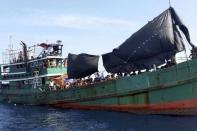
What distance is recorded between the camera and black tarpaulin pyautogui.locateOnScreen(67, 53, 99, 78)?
114 ft

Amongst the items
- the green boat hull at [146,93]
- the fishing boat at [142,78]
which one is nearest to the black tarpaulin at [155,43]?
the fishing boat at [142,78]

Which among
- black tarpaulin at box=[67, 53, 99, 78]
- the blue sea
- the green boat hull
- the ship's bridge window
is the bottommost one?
the blue sea

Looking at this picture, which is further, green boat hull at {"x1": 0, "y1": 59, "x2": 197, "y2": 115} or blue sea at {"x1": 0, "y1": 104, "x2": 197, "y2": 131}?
green boat hull at {"x1": 0, "y1": 59, "x2": 197, "y2": 115}

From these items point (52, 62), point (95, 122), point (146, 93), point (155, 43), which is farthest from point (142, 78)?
point (52, 62)

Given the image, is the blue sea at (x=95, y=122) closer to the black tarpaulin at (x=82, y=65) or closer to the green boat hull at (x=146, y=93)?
the green boat hull at (x=146, y=93)

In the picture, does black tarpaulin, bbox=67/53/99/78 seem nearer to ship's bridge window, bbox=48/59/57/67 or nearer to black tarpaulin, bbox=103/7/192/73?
black tarpaulin, bbox=103/7/192/73

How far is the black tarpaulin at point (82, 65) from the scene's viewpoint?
114ft

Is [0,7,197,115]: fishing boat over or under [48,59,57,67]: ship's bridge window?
under

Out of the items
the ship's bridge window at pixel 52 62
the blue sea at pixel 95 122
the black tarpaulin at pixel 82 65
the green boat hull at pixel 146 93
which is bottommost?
the blue sea at pixel 95 122

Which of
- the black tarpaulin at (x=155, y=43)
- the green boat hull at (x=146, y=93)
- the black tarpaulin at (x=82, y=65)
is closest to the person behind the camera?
the green boat hull at (x=146, y=93)

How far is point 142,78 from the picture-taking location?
28938 millimetres

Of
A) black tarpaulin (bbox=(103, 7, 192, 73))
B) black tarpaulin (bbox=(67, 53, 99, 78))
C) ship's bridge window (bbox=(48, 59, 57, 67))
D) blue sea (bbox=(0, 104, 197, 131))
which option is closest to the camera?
blue sea (bbox=(0, 104, 197, 131))

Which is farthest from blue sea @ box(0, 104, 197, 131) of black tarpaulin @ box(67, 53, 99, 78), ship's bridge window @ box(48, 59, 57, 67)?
ship's bridge window @ box(48, 59, 57, 67)

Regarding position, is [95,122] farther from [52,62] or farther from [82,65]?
[52,62]
